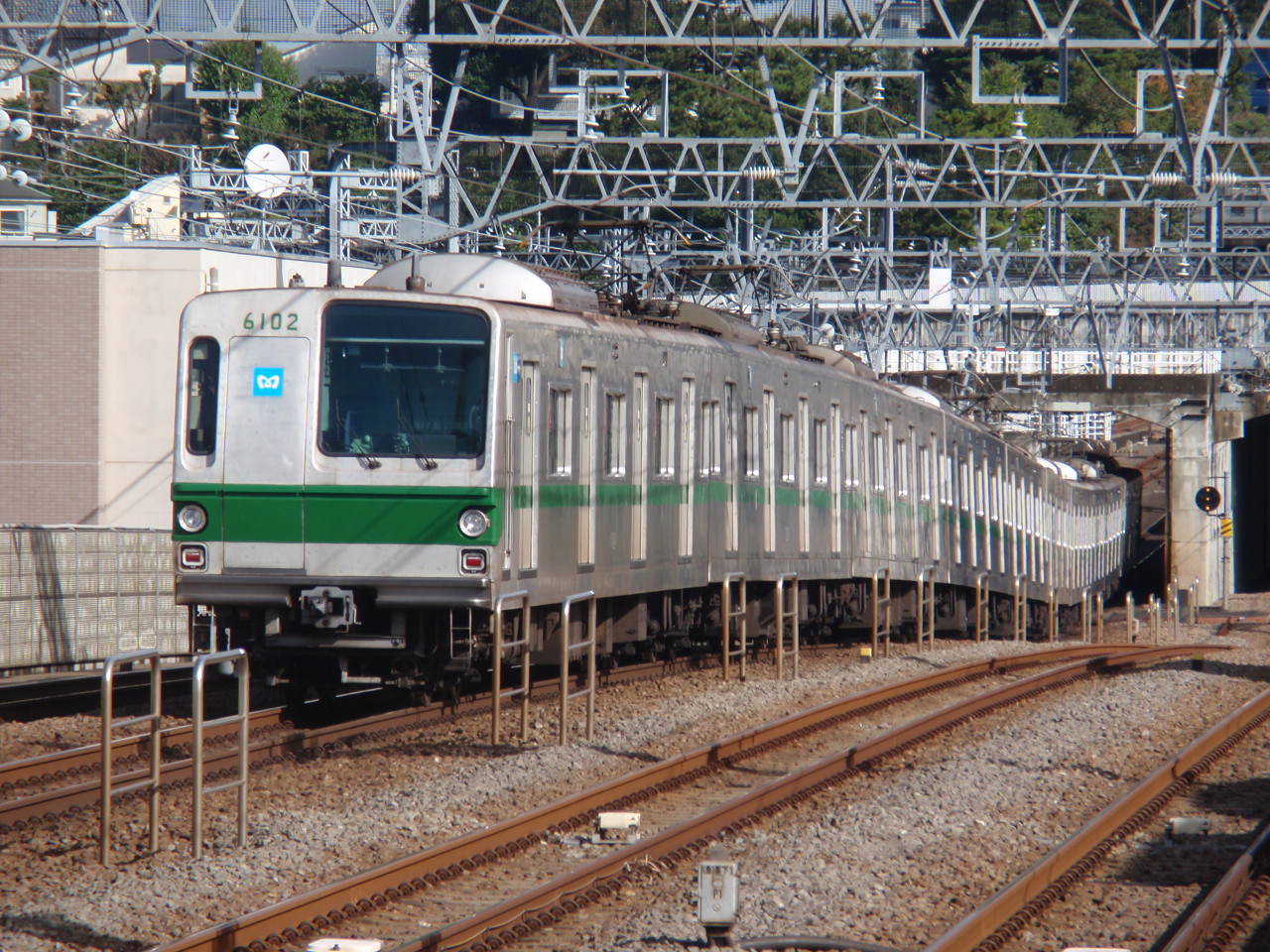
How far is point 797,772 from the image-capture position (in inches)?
376

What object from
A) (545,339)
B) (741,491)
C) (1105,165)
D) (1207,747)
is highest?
(1105,165)

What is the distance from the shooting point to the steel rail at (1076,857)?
6.38m

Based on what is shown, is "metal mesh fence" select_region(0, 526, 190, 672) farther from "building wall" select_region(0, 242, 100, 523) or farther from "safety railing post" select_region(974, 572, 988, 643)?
"safety railing post" select_region(974, 572, 988, 643)

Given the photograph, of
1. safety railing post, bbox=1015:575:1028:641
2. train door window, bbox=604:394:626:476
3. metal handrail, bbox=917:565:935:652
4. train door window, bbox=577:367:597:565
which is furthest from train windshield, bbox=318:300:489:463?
safety railing post, bbox=1015:575:1028:641

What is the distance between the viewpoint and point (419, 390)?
1052 centimetres

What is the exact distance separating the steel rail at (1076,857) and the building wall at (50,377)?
46.4 ft

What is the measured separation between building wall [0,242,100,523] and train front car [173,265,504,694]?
11.1 metres

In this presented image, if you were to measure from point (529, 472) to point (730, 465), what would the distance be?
411 cm

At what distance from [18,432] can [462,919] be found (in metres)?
16.5

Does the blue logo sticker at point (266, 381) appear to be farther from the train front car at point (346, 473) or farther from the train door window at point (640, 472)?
the train door window at point (640, 472)

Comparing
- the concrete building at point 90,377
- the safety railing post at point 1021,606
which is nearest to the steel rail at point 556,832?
the concrete building at point 90,377

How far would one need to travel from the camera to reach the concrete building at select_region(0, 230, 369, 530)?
20953 millimetres

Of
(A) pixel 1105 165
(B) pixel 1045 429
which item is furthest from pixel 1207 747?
(A) pixel 1105 165

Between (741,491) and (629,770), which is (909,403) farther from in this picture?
(629,770)
